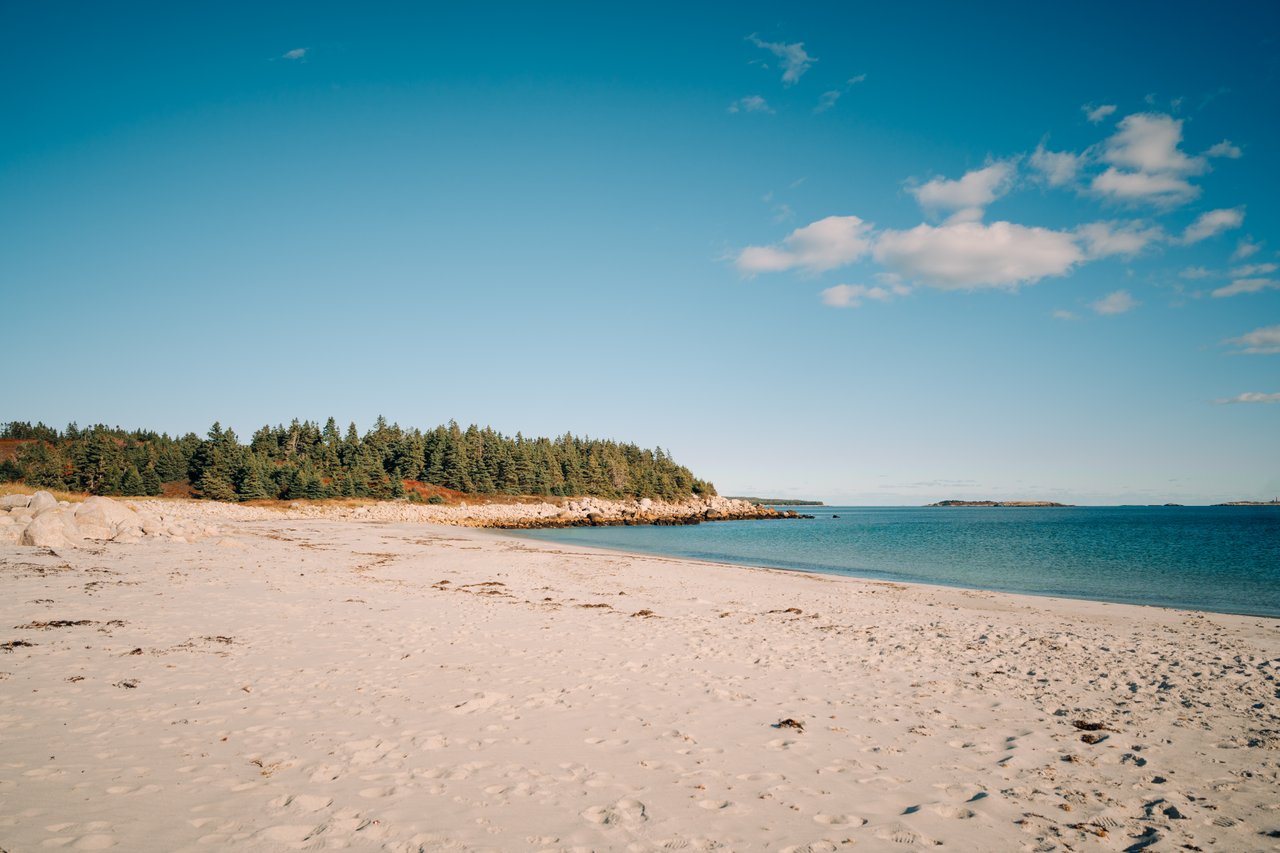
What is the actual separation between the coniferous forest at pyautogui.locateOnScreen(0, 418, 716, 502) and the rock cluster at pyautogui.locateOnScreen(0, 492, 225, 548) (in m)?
52.0

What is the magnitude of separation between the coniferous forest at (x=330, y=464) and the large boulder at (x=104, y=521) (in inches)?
2178

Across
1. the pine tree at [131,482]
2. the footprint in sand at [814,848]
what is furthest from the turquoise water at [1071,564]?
the pine tree at [131,482]

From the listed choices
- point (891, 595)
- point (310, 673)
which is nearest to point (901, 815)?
point (310, 673)

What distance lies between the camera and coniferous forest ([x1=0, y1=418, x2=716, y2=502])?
75438mm

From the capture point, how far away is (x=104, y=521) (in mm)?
24562

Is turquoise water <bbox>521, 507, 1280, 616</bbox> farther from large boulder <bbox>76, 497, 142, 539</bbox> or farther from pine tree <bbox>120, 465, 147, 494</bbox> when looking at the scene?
pine tree <bbox>120, 465, 147, 494</bbox>

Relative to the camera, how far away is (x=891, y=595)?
74.2 ft

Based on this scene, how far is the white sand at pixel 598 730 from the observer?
17.4ft

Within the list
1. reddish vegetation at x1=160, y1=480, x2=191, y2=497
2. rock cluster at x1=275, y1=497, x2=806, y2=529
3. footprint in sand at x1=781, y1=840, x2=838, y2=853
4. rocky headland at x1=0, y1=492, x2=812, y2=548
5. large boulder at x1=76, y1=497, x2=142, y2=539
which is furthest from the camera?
reddish vegetation at x1=160, y1=480, x2=191, y2=497

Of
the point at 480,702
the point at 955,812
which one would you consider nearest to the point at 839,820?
the point at 955,812

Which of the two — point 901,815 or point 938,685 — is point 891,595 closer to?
point 938,685

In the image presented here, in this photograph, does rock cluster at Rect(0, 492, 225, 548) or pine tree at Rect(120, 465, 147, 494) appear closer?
rock cluster at Rect(0, 492, 225, 548)

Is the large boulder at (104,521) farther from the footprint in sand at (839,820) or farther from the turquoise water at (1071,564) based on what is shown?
the turquoise water at (1071,564)

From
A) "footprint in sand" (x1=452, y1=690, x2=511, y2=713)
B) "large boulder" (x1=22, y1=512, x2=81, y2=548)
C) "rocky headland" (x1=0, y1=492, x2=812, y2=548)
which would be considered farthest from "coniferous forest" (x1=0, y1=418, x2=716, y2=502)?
"footprint in sand" (x1=452, y1=690, x2=511, y2=713)
